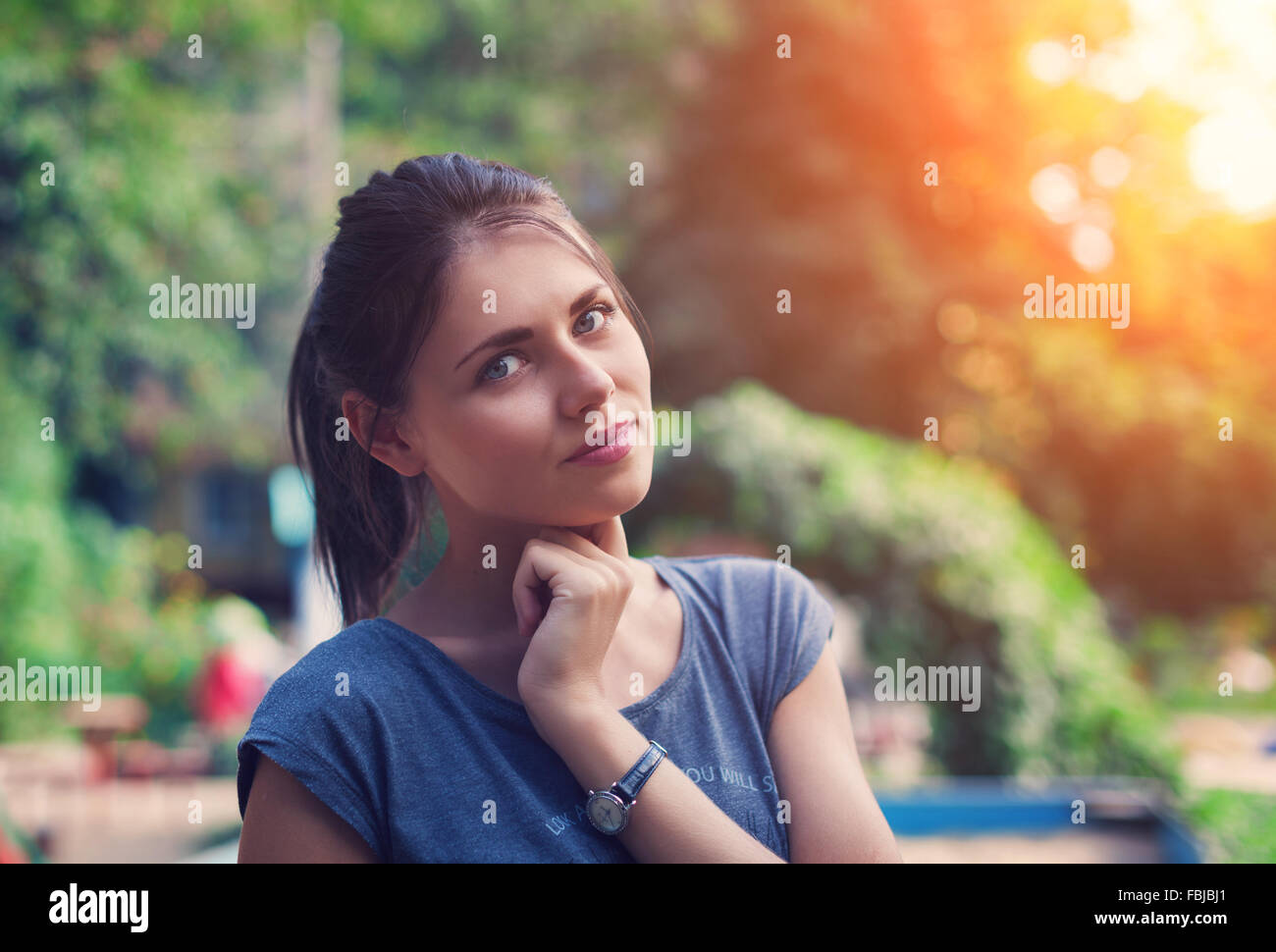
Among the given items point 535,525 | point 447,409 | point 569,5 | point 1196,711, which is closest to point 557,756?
point 535,525

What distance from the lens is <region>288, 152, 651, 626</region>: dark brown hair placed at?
1.46 meters

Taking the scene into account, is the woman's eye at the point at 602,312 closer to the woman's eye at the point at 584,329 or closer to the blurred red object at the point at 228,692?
the woman's eye at the point at 584,329

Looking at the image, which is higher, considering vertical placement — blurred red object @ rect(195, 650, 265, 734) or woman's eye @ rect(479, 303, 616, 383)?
woman's eye @ rect(479, 303, 616, 383)

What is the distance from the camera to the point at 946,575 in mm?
7168

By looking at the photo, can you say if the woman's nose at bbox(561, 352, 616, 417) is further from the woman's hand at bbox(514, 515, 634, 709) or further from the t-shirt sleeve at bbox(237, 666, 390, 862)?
the t-shirt sleeve at bbox(237, 666, 390, 862)

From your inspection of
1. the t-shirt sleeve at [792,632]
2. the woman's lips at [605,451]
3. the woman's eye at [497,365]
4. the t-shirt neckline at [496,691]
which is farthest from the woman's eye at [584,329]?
the t-shirt sleeve at [792,632]

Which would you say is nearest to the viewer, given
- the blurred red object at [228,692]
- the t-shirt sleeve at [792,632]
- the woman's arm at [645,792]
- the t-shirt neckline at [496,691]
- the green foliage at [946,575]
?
the woman's arm at [645,792]

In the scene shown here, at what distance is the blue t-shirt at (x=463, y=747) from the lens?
135 cm

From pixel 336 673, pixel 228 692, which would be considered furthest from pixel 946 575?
pixel 336 673

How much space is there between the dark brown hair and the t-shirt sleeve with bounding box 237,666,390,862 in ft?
1.16

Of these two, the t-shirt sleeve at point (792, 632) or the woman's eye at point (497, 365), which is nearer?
the woman's eye at point (497, 365)

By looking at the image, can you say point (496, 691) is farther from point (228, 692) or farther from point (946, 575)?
point (228, 692)

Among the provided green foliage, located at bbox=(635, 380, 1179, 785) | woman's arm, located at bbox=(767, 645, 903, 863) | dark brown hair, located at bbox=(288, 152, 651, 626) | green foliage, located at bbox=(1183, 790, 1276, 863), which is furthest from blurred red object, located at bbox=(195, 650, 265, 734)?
woman's arm, located at bbox=(767, 645, 903, 863)
